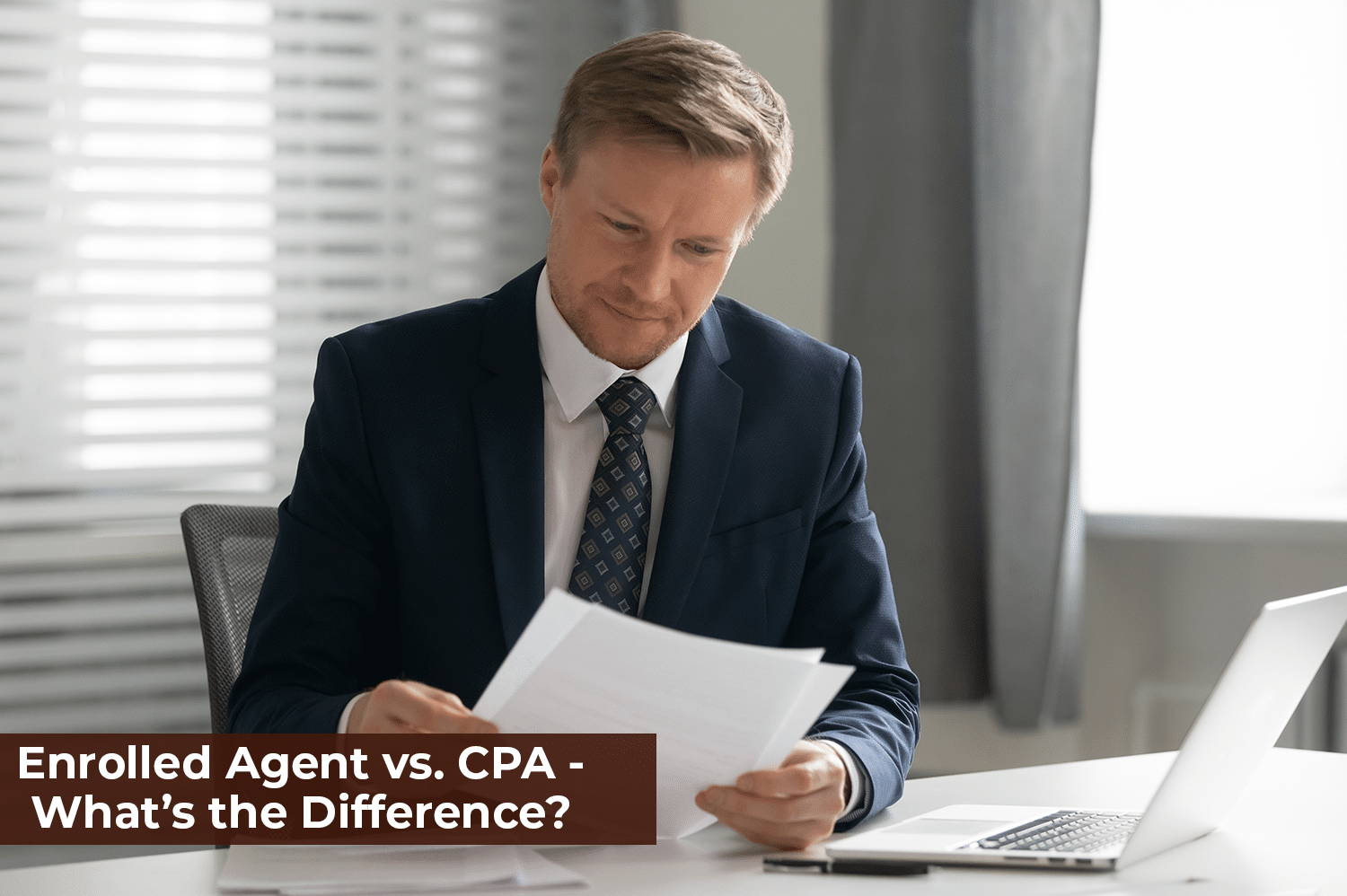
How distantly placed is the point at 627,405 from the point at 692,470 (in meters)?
0.09

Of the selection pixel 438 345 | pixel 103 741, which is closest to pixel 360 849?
pixel 438 345

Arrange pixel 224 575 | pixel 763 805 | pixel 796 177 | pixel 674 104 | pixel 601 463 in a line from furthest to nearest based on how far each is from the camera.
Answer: pixel 796 177
pixel 224 575
pixel 601 463
pixel 674 104
pixel 763 805

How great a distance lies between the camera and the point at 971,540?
2732 mm

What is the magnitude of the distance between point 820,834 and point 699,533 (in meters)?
0.35

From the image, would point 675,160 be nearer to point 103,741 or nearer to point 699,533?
point 699,533

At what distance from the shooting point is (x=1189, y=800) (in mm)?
1082

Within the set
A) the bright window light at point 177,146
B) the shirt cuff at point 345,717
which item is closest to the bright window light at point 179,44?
Result: the bright window light at point 177,146

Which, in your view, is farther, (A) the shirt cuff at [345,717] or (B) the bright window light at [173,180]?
(B) the bright window light at [173,180]

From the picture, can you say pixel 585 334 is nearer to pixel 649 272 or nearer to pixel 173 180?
pixel 649 272

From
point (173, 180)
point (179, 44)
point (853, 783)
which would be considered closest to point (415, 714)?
point (853, 783)

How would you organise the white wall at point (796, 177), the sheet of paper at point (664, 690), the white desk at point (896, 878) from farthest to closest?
the white wall at point (796, 177) → the white desk at point (896, 878) → the sheet of paper at point (664, 690)

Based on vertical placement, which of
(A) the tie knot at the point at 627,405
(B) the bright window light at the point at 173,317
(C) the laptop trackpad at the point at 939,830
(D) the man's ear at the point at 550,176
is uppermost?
(D) the man's ear at the point at 550,176

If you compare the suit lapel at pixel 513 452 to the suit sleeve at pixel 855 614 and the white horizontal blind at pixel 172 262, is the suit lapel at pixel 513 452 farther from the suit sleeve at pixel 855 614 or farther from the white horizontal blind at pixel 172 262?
the white horizontal blind at pixel 172 262

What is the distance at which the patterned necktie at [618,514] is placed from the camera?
4.38 ft
